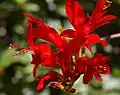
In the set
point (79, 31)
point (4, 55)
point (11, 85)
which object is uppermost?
point (79, 31)

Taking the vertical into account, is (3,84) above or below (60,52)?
below

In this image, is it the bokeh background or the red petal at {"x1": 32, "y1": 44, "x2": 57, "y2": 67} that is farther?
the bokeh background

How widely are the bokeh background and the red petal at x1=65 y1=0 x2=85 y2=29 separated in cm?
81

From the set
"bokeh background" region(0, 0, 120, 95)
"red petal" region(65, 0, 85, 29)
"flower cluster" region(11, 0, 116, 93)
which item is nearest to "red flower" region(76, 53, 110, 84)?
"flower cluster" region(11, 0, 116, 93)

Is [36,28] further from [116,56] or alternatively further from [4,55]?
[116,56]

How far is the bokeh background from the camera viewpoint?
7.84 feet

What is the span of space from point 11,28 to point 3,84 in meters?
0.30

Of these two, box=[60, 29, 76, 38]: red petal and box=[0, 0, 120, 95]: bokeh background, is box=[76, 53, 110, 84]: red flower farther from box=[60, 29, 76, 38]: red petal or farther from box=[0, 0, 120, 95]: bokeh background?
box=[0, 0, 120, 95]: bokeh background

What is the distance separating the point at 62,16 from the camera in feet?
8.20

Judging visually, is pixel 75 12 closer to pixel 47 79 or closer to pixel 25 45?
pixel 47 79

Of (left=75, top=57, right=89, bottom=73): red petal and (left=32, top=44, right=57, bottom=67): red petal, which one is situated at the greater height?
(left=32, top=44, right=57, bottom=67): red petal

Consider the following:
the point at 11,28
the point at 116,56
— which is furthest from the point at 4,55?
the point at 116,56

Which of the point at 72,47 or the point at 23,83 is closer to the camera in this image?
the point at 72,47

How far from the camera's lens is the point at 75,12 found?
60.4 inches
